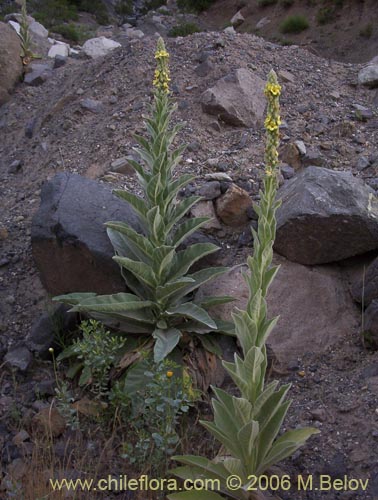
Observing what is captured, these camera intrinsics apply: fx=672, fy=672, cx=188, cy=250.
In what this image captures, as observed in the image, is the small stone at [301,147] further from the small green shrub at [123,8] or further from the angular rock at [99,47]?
the small green shrub at [123,8]

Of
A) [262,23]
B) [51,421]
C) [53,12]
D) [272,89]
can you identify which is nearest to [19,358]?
[51,421]

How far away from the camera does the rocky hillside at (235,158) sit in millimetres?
4246

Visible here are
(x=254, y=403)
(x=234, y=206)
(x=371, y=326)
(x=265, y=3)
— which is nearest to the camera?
(x=254, y=403)

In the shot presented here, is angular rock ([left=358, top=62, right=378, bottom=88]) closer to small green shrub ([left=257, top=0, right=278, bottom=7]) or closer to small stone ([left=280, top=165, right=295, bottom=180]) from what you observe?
small stone ([left=280, top=165, right=295, bottom=180])

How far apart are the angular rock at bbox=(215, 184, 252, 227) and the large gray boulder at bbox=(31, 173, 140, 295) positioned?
744 mm

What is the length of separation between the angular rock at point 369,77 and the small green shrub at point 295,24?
15257mm

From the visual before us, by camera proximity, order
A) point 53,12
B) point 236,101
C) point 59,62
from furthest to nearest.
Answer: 1. point 53,12
2. point 59,62
3. point 236,101

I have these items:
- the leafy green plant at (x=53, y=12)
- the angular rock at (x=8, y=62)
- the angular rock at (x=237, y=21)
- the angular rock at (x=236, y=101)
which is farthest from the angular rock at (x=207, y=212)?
the angular rock at (x=237, y=21)

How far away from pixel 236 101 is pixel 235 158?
102 cm

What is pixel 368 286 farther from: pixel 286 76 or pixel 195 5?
pixel 195 5

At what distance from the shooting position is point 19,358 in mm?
4980

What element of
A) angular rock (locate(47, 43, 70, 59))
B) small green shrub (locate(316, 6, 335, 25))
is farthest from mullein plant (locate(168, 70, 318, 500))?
small green shrub (locate(316, 6, 335, 25))

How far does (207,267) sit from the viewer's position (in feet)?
17.0

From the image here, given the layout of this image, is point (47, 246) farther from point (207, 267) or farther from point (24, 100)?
point (24, 100)
